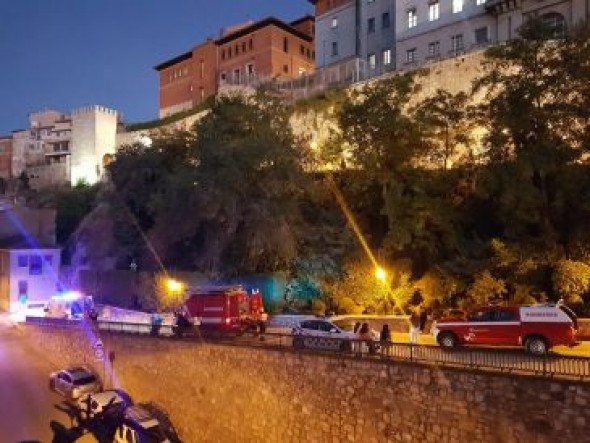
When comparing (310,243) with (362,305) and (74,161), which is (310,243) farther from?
(74,161)

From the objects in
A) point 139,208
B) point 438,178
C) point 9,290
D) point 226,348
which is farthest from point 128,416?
point 9,290

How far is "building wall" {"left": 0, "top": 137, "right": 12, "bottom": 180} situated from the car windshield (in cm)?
6569

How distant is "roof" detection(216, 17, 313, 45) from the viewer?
62.1 metres

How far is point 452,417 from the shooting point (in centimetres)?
1391

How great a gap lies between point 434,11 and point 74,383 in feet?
114

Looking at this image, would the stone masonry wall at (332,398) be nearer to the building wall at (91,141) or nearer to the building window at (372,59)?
the building window at (372,59)

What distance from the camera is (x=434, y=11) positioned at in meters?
43.2

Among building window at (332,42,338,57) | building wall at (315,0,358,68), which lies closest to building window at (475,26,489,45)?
building wall at (315,0,358,68)

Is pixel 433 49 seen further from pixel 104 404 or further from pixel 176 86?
pixel 176 86

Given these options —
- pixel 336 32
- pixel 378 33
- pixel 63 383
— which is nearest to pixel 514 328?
pixel 63 383

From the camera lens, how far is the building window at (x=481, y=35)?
39562 millimetres

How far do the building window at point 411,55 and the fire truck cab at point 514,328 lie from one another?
2923cm

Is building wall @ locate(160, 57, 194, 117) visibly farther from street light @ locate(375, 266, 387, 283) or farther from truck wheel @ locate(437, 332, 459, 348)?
truck wheel @ locate(437, 332, 459, 348)

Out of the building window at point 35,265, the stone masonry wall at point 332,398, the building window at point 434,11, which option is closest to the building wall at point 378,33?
the building window at point 434,11
